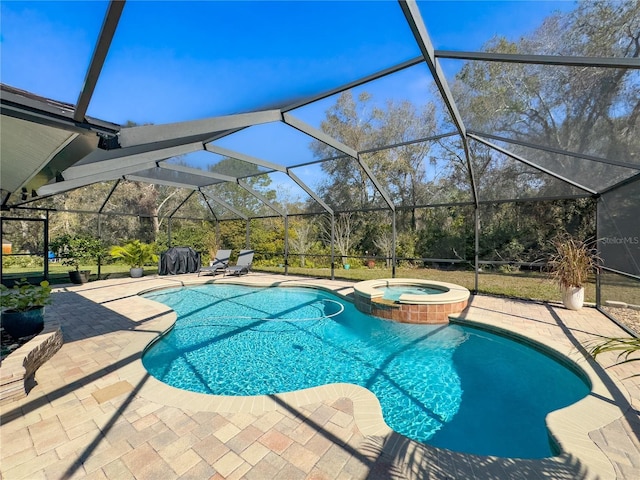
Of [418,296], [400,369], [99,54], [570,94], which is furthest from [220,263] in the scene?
[570,94]

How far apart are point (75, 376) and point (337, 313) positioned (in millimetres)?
4688

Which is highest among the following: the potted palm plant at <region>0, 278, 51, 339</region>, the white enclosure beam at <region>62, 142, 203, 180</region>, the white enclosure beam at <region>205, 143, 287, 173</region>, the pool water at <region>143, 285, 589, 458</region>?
the white enclosure beam at <region>205, 143, 287, 173</region>

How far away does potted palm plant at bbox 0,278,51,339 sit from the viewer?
11.9ft

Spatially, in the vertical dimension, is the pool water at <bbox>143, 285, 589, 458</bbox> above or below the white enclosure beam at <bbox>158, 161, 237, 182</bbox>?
below

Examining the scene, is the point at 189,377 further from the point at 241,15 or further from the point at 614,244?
the point at 614,244

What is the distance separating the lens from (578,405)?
8.69 feet

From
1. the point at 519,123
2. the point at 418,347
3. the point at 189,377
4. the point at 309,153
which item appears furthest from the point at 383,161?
the point at 189,377

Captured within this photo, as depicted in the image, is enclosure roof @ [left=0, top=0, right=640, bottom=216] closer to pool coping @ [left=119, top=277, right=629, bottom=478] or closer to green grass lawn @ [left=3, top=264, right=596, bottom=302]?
pool coping @ [left=119, top=277, right=629, bottom=478]

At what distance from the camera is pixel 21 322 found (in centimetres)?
366

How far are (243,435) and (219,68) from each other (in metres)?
3.79

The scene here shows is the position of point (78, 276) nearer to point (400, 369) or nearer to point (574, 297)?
point (400, 369)

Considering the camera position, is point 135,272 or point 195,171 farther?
point 135,272

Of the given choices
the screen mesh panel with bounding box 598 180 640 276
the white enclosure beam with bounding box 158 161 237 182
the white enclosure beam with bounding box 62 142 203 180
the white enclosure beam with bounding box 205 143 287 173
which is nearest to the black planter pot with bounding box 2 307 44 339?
the white enclosure beam with bounding box 62 142 203 180

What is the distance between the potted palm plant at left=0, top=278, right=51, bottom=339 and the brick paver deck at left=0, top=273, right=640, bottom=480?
2.06 ft
